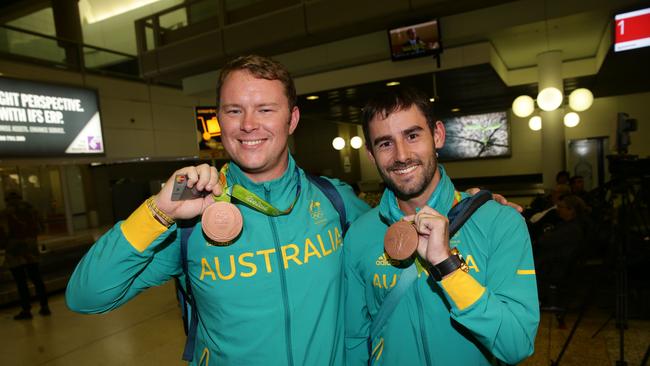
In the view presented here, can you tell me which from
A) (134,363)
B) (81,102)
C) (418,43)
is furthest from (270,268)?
(81,102)

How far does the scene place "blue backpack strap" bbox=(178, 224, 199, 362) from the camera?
4.63ft

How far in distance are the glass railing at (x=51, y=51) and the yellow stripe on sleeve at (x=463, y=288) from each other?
10844mm

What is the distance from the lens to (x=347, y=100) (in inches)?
393

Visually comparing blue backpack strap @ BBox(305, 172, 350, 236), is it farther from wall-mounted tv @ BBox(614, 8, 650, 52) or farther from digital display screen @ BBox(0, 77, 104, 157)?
digital display screen @ BBox(0, 77, 104, 157)

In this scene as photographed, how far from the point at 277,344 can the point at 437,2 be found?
5563 millimetres

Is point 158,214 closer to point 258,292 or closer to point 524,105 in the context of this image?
point 258,292

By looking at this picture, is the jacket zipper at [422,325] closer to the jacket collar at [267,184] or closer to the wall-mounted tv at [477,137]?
the jacket collar at [267,184]

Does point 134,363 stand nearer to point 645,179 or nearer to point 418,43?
point 645,179

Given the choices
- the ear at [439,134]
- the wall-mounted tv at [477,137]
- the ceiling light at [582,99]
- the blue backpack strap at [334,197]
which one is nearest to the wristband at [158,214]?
the blue backpack strap at [334,197]

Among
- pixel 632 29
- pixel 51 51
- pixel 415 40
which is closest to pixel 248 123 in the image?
pixel 415 40

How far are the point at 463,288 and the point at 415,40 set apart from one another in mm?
5976

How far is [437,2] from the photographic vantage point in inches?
218

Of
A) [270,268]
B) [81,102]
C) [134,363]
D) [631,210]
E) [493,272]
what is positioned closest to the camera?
[493,272]

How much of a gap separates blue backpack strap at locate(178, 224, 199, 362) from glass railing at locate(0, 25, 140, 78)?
32.7ft
